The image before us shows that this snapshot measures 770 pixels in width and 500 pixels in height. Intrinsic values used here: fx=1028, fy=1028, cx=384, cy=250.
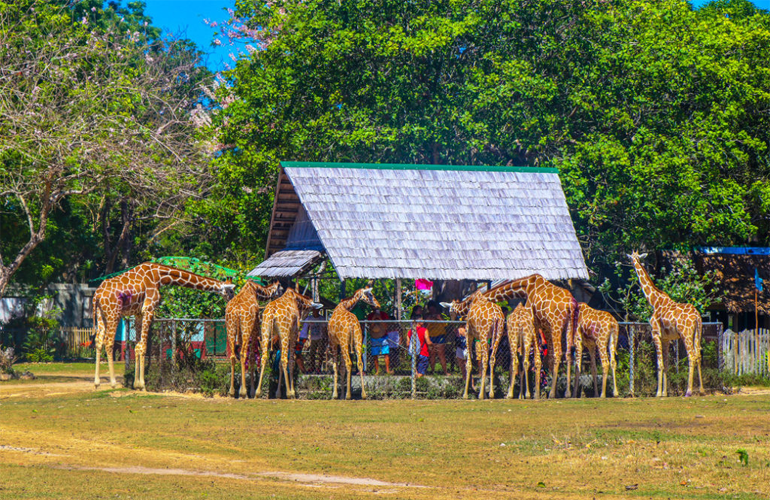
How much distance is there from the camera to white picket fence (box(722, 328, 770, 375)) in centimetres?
2392

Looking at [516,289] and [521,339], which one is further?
[516,289]

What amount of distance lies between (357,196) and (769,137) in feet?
50.4

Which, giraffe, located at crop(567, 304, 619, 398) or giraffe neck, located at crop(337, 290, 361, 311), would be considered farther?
giraffe neck, located at crop(337, 290, 361, 311)

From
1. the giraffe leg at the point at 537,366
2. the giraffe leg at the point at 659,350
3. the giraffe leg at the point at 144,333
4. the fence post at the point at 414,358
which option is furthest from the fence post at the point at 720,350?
the giraffe leg at the point at 144,333

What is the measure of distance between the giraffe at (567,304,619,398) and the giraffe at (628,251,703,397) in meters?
0.96

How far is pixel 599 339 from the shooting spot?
2072 cm

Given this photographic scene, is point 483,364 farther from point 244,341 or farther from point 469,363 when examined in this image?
point 244,341

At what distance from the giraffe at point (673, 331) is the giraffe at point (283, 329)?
291 inches

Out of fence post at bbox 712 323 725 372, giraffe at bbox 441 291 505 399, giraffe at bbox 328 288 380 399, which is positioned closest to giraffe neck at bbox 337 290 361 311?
giraffe at bbox 328 288 380 399

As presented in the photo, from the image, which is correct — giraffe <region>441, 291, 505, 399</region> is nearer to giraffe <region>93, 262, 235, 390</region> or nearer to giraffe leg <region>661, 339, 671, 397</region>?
giraffe leg <region>661, 339, 671, 397</region>

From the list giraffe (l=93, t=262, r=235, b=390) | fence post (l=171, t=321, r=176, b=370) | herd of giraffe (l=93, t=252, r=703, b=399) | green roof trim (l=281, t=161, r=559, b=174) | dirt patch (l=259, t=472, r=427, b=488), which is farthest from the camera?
green roof trim (l=281, t=161, r=559, b=174)

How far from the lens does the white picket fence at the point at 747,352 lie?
23.9 m

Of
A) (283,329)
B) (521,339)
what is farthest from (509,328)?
(283,329)

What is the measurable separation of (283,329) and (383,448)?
660cm
